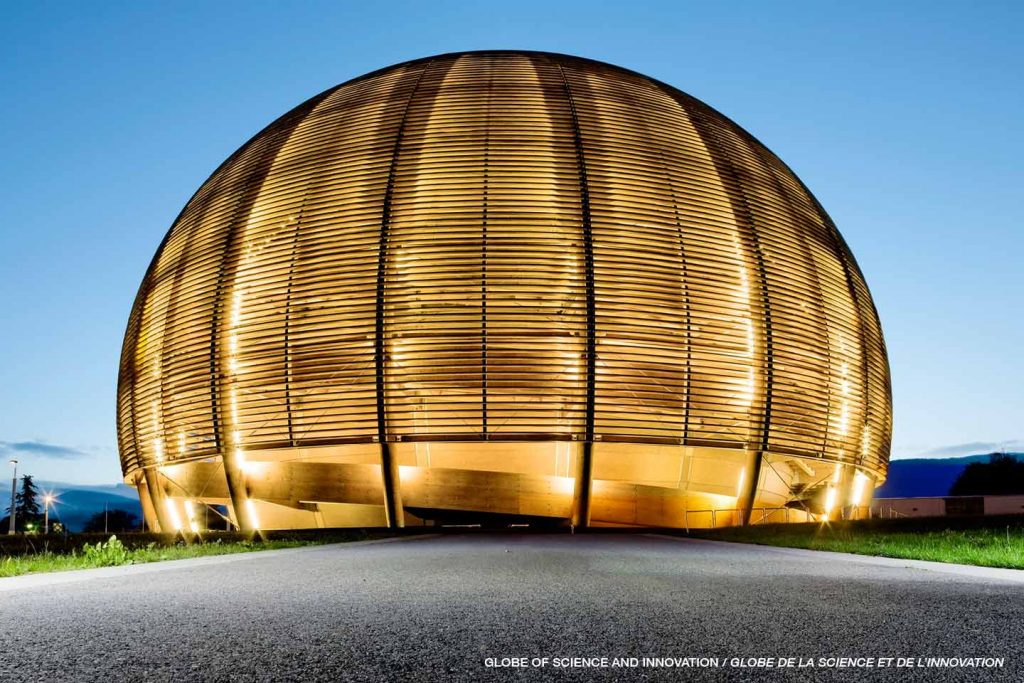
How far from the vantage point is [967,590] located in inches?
262

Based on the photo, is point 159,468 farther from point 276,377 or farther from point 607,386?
point 607,386

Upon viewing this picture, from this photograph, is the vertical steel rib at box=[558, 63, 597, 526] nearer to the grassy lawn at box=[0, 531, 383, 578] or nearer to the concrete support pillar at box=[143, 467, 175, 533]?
the grassy lawn at box=[0, 531, 383, 578]

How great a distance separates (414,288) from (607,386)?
174 inches

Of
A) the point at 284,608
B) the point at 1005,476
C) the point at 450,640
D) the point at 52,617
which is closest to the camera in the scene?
the point at 450,640

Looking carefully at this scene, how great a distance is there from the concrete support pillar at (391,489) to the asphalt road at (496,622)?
30.6 ft

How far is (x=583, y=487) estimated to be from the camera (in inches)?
717

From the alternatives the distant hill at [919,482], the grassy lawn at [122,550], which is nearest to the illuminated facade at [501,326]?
the grassy lawn at [122,550]

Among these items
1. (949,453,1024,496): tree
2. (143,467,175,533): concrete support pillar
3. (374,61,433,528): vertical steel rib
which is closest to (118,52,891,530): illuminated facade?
(374,61,433,528): vertical steel rib

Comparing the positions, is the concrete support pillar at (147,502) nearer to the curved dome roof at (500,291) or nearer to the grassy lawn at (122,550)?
the curved dome roof at (500,291)

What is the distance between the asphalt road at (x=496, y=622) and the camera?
12.0 feet

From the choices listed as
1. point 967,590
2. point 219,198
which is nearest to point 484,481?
point 219,198

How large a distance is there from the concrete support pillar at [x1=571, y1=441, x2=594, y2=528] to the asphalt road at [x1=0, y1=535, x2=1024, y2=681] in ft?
29.2

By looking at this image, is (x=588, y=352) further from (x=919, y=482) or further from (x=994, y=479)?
(x=919, y=482)

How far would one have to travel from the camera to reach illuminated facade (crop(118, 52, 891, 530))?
1784 centimetres
